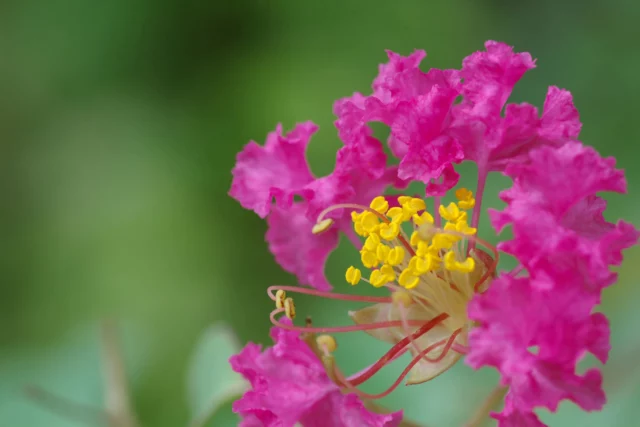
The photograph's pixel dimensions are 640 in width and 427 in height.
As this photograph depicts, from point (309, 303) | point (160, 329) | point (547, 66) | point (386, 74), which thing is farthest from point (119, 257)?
point (386, 74)

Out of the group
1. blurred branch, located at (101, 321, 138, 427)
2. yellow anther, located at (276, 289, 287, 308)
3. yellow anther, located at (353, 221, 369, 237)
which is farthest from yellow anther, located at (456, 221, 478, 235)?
blurred branch, located at (101, 321, 138, 427)

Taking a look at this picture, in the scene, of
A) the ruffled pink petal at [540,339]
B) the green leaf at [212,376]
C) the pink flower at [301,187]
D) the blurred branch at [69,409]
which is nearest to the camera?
the ruffled pink petal at [540,339]

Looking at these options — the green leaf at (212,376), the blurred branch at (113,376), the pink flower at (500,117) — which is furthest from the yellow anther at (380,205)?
the blurred branch at (113,376)

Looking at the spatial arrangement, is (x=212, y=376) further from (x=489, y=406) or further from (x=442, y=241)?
(x=442, y=241)

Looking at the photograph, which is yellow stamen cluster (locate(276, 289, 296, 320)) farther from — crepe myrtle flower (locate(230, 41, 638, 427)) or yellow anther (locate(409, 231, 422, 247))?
yellow anther (locate(409, 231, 422, 247))

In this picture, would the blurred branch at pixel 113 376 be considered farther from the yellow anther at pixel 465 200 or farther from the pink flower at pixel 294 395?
the yellow anther at pixel 465 200

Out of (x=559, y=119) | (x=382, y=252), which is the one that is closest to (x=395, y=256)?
(x=382, y=252)

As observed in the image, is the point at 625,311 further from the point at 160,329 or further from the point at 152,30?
the point at 152,30
